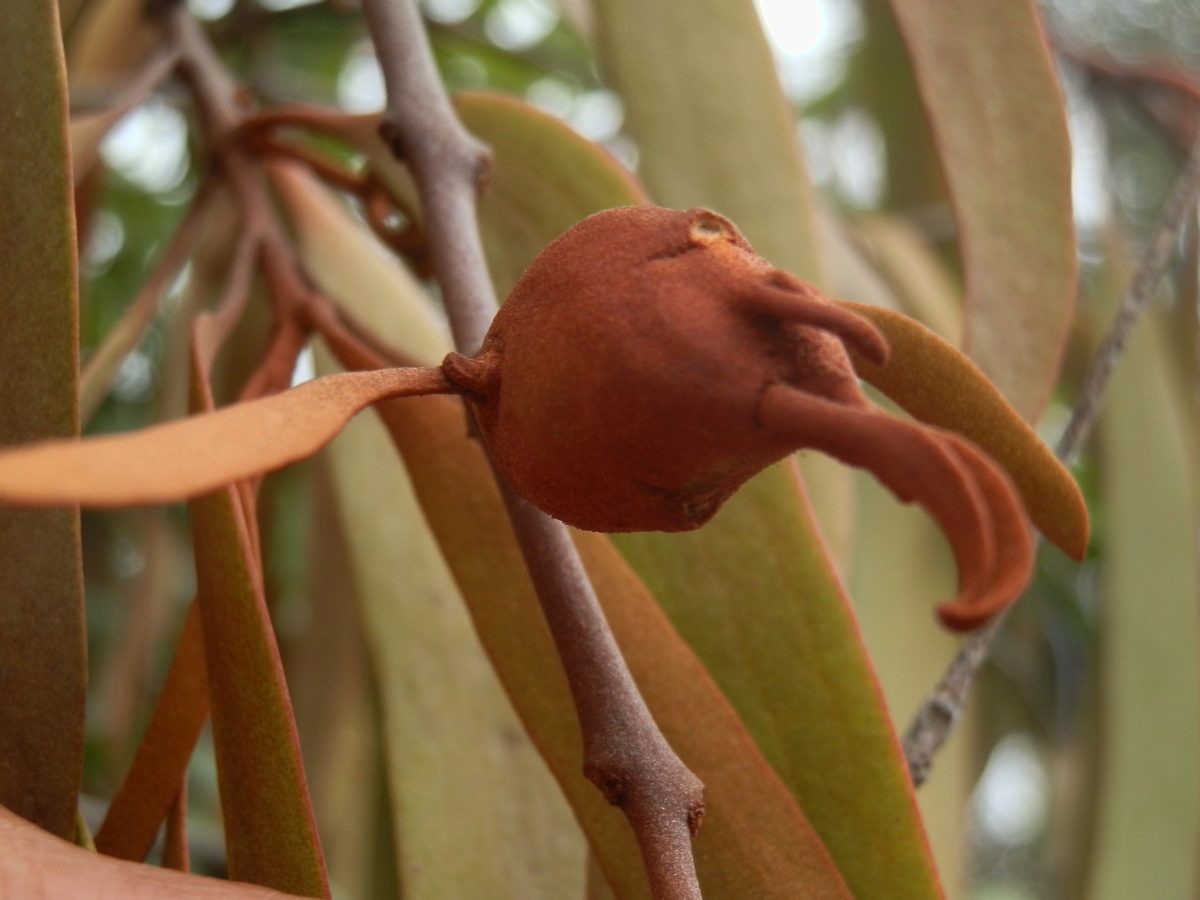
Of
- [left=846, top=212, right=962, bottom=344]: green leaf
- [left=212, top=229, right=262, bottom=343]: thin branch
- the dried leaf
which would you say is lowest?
the dried leaf

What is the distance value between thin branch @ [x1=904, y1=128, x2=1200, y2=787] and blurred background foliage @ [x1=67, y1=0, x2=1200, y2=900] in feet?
0.22

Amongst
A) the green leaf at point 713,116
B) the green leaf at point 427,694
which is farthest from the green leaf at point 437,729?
the green leaf at point 713,116

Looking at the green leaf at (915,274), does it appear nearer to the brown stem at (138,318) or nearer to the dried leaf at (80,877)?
the brown stem at (138,318)

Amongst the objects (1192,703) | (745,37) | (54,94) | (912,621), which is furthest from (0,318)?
(1192,703)

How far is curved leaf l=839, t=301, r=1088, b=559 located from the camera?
12.1 inches

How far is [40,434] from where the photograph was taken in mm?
353

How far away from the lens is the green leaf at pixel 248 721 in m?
0.32

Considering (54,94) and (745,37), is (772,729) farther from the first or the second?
(745,37)

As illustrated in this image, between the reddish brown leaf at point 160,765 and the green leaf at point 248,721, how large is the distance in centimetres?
3

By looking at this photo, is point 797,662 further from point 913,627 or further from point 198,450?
point 913,627

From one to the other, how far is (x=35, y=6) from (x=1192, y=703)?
0.71 metres

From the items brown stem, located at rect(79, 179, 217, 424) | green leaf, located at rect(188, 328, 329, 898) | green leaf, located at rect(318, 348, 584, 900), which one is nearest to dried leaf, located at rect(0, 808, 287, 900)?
green leaf, located at rect(188, 328, 329, 898)

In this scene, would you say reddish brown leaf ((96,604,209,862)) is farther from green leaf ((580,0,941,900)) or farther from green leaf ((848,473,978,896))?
green leaf ((848,473,978,896))

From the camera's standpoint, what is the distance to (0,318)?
352mm
